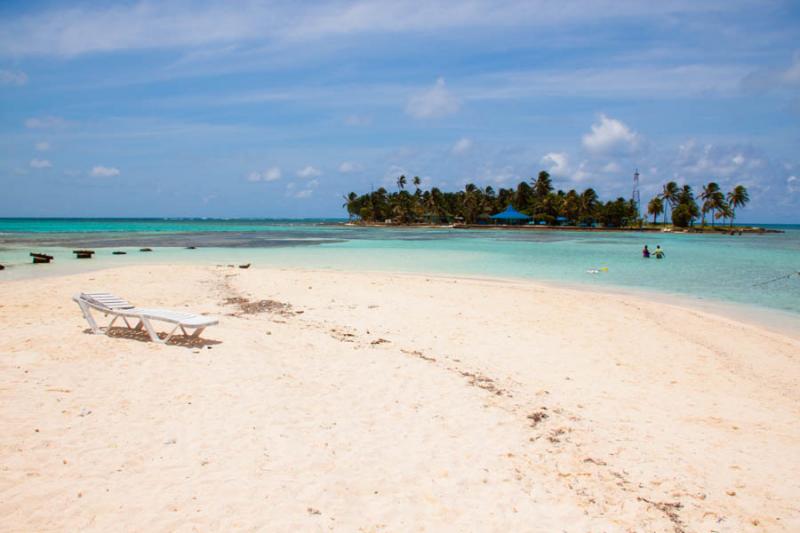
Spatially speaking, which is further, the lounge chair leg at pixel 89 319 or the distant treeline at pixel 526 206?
the distant treeline at pixel 526 206

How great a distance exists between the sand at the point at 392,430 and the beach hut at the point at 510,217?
110 meters

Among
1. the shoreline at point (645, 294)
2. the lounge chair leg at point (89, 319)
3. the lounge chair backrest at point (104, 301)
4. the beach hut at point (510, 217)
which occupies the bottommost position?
the shoreline at point (645, 294)

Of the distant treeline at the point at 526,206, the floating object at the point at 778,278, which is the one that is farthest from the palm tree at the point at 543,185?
the floating object at the point at 778,278

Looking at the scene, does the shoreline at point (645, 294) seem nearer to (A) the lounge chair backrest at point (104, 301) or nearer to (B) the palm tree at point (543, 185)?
(A) the lounge chair backrest at point (104, 301)

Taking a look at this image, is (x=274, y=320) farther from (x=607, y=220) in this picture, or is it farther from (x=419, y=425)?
(x=607, y=220)

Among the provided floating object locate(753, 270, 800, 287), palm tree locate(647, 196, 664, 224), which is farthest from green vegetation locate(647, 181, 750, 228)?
floating object locate(753, 270, 800, 287)

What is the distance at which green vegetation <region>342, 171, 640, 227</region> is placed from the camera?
383ft

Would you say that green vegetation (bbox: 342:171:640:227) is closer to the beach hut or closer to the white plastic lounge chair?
the beach hut

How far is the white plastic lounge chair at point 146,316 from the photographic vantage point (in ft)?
28.4

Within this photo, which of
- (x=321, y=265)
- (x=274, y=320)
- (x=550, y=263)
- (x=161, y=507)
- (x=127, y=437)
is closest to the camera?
(x=161, y=507)

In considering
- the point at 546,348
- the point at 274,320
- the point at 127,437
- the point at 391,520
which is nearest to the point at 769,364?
the point at 546,348

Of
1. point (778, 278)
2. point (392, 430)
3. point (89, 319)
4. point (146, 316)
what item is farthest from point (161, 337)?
point (778, 278)

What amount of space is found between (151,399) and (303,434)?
2.04 meters

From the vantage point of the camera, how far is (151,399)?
618cm
